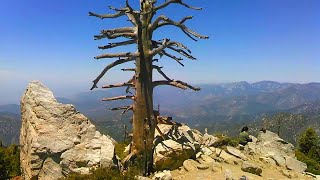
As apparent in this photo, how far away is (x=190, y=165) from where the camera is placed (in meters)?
17.8

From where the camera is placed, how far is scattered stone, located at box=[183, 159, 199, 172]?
17.5 metres

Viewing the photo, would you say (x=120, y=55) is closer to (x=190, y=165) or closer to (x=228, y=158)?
(x=190, y=165)

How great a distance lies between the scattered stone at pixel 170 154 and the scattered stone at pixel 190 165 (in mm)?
256

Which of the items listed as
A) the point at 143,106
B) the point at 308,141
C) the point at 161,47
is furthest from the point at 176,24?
the point at 308,141

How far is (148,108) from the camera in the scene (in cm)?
1634

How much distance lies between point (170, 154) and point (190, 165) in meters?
1.29

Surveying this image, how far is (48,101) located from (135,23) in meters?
6.38

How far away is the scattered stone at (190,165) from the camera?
57.3 feet

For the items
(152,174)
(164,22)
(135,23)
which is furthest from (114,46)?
(152,174)

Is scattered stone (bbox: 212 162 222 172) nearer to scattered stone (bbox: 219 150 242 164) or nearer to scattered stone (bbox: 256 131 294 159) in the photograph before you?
scattered stone (bbox: 219 150 242 164)

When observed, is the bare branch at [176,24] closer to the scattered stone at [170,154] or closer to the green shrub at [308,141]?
the scattered stone at [170,154]

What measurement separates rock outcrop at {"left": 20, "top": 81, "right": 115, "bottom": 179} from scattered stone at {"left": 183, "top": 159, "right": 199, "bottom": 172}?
4625 mm

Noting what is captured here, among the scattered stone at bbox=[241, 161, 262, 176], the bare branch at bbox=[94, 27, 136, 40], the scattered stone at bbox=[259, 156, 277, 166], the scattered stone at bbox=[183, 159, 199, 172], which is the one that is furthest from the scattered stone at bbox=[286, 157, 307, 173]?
the bare branch at bbox=[94, 27, 136, 40]

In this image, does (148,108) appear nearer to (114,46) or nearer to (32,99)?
(114,46)
